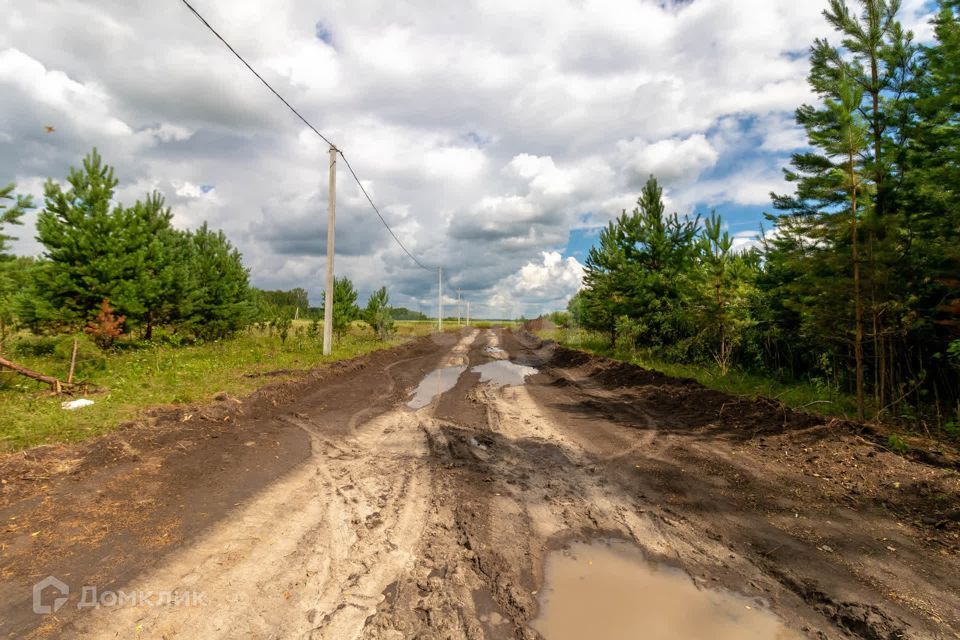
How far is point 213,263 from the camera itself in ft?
67.8

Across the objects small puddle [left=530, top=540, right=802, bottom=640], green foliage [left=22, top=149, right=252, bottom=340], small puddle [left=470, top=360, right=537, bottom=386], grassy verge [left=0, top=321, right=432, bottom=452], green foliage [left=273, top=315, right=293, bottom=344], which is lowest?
small puddle [left=530, top=540, right=802, bottom=640]

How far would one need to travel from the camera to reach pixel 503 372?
1628cm

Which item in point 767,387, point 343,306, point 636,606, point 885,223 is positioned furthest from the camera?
point 343,306

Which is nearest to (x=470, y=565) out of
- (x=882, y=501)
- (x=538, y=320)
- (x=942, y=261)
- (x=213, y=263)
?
(x=882, y=501)

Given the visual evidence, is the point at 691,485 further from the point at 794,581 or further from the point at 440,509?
the point at 440,509

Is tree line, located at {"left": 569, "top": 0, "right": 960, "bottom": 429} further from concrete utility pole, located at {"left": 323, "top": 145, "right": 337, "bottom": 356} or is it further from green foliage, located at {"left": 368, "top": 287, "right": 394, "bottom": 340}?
green foliage, located at {"left": 368, "top": 287, "right": 394, "bottom": 340}

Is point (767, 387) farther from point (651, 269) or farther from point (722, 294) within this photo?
point (651, 269)

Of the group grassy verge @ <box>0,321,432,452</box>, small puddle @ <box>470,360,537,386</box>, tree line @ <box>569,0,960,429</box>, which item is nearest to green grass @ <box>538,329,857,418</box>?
tree line @ <box>569,0,960,429</box>

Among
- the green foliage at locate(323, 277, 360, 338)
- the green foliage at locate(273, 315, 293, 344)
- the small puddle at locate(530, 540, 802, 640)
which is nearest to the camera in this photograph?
the small puddle at locate(530, 540, 802, 640)

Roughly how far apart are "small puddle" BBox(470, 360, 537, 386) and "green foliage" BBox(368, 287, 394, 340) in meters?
12.0

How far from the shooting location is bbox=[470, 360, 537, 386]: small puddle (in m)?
13.9

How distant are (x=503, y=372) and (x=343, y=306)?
13406mm

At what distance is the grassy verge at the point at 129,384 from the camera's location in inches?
243

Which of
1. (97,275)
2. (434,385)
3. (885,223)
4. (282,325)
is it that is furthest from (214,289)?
(885,223)
